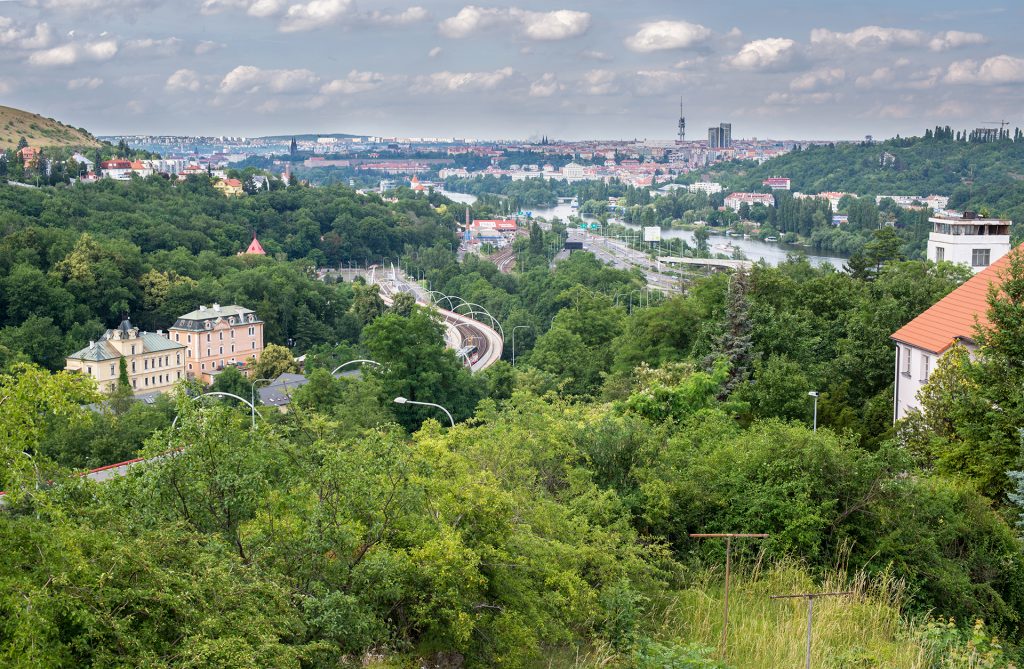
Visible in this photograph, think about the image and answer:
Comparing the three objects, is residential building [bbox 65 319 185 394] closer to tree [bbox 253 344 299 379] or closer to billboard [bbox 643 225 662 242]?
tree [bbox 253 344 299 379]

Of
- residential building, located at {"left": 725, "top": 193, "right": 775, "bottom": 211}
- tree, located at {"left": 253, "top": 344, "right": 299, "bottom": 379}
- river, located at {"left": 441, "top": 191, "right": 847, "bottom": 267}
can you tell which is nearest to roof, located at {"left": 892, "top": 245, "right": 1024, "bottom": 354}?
tree, located at {"left": 253, "top": 344, "right": 299, "bottom": 379}

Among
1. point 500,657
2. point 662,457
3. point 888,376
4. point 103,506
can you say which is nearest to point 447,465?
point 500,657

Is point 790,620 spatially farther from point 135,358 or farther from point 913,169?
point 913,169

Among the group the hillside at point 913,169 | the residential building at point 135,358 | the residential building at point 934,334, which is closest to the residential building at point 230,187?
the residential building at point 135,358

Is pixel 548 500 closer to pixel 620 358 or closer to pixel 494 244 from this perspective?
pixel 620 358

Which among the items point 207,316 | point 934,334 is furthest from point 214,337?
point 934,334
